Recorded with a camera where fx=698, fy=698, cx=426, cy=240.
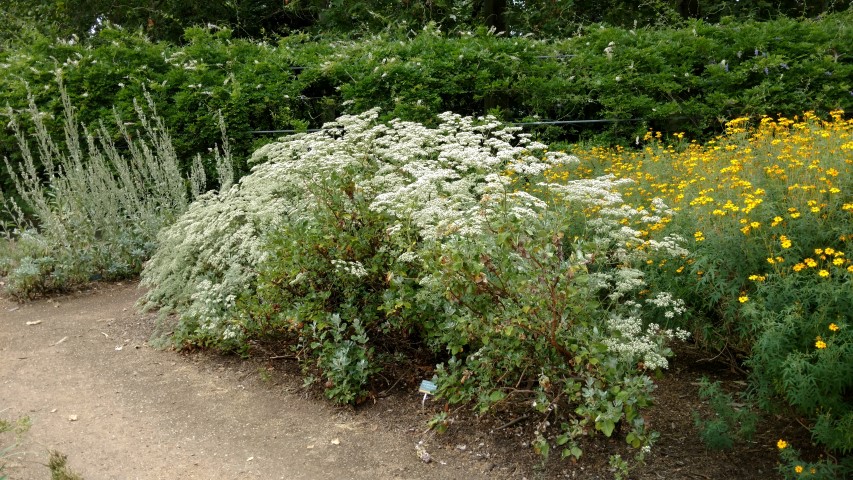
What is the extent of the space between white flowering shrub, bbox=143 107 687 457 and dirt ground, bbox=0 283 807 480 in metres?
0.17

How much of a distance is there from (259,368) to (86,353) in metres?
1.33

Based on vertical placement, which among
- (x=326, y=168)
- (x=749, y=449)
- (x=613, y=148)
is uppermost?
(x=326, y=168)

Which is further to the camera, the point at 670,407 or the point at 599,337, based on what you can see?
the point at 670,407

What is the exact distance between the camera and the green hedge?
714 centimetres

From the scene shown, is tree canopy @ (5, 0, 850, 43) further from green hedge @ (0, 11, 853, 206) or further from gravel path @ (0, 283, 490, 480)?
gravel path @ (0, 283, 490, 480)

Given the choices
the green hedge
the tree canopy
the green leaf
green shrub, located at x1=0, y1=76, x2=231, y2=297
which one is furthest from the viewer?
the tree canopy

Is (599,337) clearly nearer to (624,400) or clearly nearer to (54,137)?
(624,400)

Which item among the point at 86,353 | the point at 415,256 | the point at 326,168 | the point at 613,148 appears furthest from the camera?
the point at 613,148

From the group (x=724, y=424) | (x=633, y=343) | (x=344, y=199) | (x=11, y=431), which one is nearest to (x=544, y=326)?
(x=633, y=343)

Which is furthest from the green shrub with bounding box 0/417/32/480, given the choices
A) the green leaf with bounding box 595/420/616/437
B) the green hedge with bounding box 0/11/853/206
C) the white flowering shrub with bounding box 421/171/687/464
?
the green hedge with bounding box 0/11/853/206

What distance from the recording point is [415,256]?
3.44 metres

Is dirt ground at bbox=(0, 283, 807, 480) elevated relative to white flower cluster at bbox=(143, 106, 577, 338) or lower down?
lower down

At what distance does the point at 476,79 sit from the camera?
290 inches

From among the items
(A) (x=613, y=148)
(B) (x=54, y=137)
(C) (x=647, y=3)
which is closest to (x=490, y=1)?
(C) (x=647, y=3)
